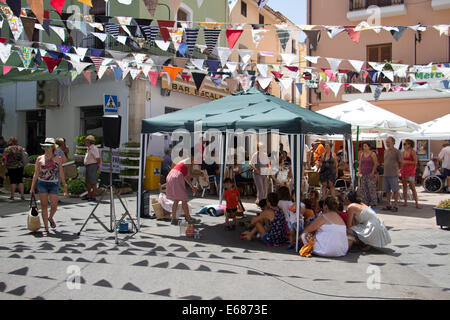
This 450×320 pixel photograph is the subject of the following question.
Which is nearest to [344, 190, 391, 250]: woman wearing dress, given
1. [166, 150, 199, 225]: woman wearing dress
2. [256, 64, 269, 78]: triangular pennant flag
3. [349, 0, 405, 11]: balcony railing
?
[166, 150, 199, 225]: woman wearing dress

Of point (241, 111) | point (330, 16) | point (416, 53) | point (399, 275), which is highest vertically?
point (330, 16)

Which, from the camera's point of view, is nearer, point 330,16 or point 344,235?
point 344,235

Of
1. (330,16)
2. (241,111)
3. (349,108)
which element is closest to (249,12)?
(330,16)

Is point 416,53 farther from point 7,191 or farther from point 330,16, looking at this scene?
point 7,191

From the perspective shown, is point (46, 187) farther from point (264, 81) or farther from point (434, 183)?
point (434, 183)

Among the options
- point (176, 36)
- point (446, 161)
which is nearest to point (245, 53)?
point (176, 36)

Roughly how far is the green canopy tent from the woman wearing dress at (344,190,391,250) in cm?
95

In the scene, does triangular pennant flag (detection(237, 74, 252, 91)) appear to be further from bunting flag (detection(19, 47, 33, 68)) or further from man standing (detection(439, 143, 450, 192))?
man standing (detection(439, 143, 450, 192))

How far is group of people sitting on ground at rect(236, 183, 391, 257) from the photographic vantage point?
599 cm

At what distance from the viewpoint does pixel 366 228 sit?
6359 mm

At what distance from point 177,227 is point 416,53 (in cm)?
1688

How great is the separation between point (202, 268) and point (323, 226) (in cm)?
193

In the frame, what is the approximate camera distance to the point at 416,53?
65.5 feet

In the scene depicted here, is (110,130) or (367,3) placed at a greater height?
(367,3)
